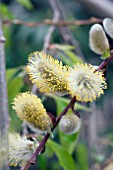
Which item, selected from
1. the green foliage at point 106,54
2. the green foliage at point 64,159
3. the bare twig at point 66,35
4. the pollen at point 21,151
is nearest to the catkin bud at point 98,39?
the green foliage at point 106,54

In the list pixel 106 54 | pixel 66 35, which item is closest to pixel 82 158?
pixel 66 35

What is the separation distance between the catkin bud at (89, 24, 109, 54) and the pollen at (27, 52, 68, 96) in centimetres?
6

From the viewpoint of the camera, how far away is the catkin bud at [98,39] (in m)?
0.54

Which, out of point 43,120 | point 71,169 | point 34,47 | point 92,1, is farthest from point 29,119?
point 34,47

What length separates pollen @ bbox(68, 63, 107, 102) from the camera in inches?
18.9

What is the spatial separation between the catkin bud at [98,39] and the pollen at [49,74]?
64 mm

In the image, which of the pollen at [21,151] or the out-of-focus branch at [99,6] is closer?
the pollen at [21,151]

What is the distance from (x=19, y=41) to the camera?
2129 mm

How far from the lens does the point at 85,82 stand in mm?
490

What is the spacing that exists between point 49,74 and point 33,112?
0.14 feet

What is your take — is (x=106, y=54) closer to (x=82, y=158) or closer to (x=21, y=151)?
(x=21, y=151)

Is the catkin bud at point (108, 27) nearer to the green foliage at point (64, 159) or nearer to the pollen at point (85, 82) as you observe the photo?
the pollen at point (85, 82)

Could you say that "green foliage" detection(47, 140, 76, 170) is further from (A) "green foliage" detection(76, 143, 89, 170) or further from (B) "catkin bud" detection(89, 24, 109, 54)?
(A) "green foliage" detection(76, 143, 89, 170)

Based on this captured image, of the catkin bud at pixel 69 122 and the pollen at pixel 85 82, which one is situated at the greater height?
the pollen at pixel 85 82
